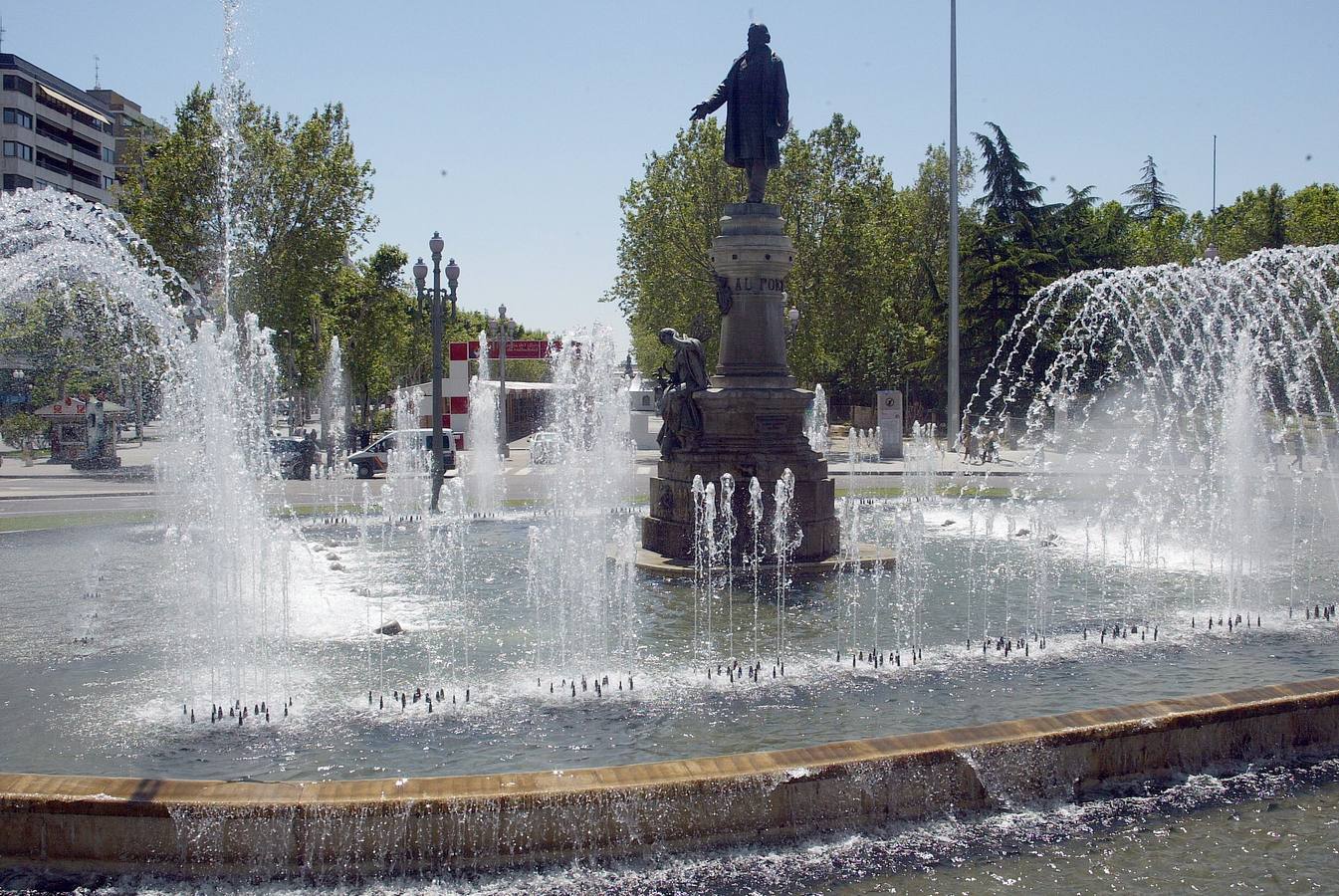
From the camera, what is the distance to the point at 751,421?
564 inches

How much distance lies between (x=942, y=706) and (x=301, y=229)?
118ft

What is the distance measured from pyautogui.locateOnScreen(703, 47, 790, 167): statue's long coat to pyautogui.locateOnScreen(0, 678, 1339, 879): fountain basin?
33.9 feet

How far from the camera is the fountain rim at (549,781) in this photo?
5594mm

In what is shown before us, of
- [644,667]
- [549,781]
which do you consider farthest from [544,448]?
[549,781]

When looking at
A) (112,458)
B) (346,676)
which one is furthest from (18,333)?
(346,676)

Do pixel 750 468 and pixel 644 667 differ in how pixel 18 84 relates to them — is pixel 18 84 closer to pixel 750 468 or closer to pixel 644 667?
pixel 750 468

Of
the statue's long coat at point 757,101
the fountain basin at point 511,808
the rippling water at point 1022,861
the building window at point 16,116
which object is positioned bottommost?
the rippling water at point 1022,861

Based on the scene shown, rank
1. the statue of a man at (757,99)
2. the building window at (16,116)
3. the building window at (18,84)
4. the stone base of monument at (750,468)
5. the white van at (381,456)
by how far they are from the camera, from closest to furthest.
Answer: the stone base of monument at (750,468) → the statue of a man at (757,99) → the white van at (381,456) → the building window at (16,116) → the building window at (18,84)

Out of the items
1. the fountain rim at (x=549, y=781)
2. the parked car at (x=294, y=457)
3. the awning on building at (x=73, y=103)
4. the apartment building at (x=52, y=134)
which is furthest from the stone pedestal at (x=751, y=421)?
the awning on building at (x=73, y=103)

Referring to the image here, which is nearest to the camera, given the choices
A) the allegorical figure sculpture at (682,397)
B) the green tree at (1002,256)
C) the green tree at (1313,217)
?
the allegorical figure sculpture at (682,397)

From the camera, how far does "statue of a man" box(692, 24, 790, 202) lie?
15305 mm

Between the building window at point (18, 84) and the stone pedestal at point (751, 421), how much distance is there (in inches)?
3216

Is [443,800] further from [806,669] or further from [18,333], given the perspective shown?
[18,333]

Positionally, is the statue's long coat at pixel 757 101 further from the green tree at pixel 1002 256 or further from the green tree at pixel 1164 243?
the green tree at pixel 1164 243
